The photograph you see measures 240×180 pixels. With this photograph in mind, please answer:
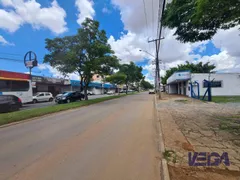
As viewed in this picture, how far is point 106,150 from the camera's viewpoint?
4.67 m

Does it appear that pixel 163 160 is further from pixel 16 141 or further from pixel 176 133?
pixel 16 141

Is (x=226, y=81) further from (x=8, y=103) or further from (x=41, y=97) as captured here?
(x=41, y=97)

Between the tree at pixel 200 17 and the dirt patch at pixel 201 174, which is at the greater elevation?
the tree at pixel 200 17

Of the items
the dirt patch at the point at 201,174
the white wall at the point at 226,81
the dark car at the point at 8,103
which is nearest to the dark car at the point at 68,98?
the dark car at the point at 8,103

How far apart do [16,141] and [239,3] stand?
847 centimetres

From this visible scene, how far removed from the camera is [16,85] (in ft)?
55.1

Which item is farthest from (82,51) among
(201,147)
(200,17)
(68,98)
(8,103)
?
(201,147)

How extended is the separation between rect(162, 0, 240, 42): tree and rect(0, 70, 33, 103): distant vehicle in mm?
15728

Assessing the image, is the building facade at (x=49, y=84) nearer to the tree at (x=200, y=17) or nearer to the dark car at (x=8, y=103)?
the dark car at (x=8, y=103)

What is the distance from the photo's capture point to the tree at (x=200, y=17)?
5.07 m

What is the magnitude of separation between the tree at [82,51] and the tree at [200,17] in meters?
12.2

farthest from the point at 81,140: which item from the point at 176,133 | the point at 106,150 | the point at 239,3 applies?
the point at 239,3

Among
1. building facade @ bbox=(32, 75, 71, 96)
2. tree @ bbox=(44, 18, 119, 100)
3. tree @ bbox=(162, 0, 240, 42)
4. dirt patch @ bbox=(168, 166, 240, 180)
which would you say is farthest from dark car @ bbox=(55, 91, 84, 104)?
dirt patch @ bbox=(168, 166, 240, 180)

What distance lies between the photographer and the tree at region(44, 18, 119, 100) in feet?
63.3
